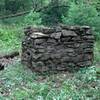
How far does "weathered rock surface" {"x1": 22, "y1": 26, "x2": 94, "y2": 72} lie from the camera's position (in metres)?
10.1

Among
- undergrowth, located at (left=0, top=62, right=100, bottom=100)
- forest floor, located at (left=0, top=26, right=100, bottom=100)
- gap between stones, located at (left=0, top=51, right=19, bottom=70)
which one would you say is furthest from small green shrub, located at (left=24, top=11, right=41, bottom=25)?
undergrowth, located at (left=0, top=62, right=100, bottom=100)

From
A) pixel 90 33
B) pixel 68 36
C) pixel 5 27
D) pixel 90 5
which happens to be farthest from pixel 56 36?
pixel 5 27

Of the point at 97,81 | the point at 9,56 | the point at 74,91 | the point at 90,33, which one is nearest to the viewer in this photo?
the point at 74,91

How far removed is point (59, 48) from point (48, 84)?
165cm

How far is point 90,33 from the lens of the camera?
413 inches

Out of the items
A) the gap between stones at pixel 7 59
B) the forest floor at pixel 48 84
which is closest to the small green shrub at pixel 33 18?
the gap between stones at pixel 7 59

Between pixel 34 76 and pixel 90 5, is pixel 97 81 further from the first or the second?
pixel 90 5

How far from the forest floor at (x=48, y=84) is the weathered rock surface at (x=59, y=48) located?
29cm

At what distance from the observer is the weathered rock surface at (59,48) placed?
10.1 metres

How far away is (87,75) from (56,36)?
161 centimetres

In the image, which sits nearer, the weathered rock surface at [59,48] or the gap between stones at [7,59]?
the weathered rock surface at [59,48]

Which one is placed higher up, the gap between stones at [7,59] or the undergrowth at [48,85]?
the undergrowth at [48,85]

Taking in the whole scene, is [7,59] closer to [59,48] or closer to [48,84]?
[59,48]

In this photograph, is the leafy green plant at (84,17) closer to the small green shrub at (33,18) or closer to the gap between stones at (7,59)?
the gap between stones at (7,59)
